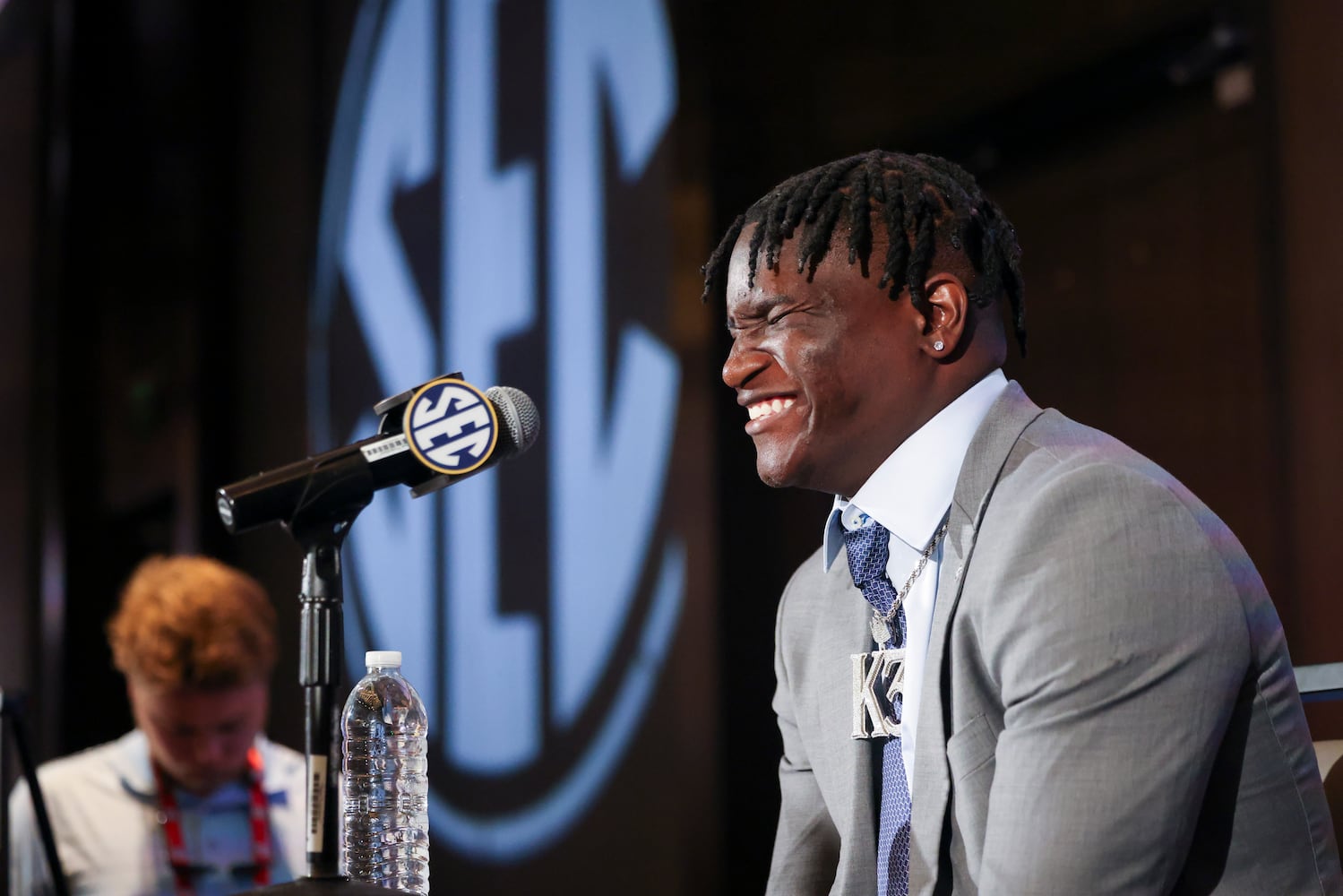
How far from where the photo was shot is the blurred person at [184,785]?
3.68m

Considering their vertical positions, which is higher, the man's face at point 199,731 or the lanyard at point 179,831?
the man's face at point 199,731

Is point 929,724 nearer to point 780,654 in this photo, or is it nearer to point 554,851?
point 780,654

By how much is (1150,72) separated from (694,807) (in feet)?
6.76

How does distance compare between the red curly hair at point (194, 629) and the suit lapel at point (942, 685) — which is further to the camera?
the red curly hair at point (194, 629)

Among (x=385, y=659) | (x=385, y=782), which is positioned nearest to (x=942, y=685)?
(x=385, y=659)

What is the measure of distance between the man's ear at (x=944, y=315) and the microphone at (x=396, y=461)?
574 millimetres

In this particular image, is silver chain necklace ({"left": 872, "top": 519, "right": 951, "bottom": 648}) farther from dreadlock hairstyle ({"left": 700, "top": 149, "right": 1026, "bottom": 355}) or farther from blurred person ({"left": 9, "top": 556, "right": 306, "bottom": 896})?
blurred person ({"left": 9, "top": 556, "right": 306, "bottom": 896})

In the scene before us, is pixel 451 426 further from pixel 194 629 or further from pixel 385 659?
pixel 194 629

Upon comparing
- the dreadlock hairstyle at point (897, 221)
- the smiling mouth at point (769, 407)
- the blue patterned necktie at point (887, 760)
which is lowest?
the blue patterned necktie at point (887, 760)

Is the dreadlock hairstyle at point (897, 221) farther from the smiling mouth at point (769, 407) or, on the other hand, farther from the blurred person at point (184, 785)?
the blurred person at point (184, 785)

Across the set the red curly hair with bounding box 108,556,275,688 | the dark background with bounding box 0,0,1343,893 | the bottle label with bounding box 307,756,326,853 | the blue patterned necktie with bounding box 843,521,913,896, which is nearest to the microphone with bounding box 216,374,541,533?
the bottle label with bounding box 307,756,326,853

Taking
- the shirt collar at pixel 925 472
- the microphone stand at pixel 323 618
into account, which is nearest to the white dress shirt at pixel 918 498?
the shirt collar at pixel 925 472

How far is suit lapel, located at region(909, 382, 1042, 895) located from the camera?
159cm

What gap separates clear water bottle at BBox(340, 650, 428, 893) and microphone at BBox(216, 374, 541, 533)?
1.03 meters
